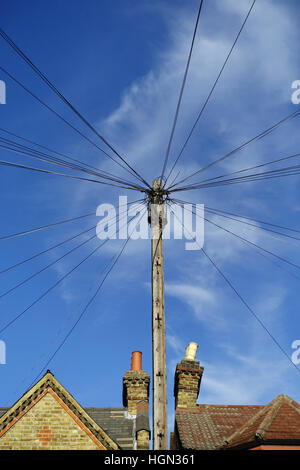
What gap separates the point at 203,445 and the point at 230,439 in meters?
1.39

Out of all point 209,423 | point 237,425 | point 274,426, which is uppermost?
point 209,423

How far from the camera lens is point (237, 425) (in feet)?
58.7

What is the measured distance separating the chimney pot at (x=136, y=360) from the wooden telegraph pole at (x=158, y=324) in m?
11.4

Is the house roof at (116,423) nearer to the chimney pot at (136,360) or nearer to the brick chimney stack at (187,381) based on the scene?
the chimney pot at (136,360)

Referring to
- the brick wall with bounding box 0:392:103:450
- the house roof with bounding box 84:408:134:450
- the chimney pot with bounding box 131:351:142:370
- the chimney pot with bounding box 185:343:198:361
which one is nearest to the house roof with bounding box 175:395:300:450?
the chimney pot with bounding box 185:343:198:361

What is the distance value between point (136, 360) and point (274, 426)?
895 centimetres

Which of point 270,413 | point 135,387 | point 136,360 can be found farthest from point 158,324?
point 136,360

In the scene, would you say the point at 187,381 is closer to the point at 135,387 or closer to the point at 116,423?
the point at 135,387

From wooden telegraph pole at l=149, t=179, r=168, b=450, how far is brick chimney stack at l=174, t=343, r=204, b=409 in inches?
380

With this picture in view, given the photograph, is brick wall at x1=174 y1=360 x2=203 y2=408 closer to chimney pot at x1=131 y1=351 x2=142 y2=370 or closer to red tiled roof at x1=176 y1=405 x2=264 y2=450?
red tiled roof at x1=176 y1=405 x2=264 y2=450

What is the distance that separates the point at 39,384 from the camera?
1803 centimetres

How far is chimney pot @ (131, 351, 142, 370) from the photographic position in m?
21.9
